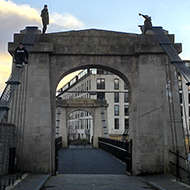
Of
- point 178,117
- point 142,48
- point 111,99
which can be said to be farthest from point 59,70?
point 111,99

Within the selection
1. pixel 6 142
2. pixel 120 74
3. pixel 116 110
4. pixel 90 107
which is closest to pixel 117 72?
pixel 120 74

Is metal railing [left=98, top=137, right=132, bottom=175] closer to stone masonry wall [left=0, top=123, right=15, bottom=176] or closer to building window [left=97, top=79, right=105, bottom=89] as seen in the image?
stone masonry wall [left=0, top=123, right=15, bottom=176]

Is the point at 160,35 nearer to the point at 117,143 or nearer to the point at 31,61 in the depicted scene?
the point at 31,61

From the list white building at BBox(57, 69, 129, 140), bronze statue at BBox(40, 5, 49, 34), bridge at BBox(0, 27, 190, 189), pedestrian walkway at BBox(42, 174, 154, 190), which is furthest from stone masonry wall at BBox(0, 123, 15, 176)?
white building at BBox(57, 69, 129, 140)

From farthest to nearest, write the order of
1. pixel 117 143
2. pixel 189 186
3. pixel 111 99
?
pixel 111 99 → pixel 117 143 → pixel 189 186

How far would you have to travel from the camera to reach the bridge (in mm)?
11906

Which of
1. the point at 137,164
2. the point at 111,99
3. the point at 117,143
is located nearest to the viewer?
the point at 137,164

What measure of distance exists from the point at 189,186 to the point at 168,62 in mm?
5752

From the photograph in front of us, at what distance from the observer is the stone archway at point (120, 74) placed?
472 inches

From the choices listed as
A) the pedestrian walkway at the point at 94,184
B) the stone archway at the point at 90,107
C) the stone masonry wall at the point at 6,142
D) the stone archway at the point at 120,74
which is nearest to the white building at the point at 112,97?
the stone archway at the point at 90,107

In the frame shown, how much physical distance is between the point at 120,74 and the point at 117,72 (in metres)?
0.17

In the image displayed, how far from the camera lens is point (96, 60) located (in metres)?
12.7

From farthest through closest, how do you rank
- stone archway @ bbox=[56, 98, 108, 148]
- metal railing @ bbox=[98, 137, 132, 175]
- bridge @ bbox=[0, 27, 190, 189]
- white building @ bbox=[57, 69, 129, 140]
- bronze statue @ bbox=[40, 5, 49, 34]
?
white building @ bbox=[57, 69, 129, 140] → stone archway @ bbox=[56, 98, 108, 148] → bronze statue @ bbox=[40, 5, 49, 34] → metal railing @ bbox=[98, 137, 132, 175] → bridge @ bbox=[0, 27, 190, 189]

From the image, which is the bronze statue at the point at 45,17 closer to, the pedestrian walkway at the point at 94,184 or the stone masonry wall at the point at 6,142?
the stone masonry wall at the point at 6,142
